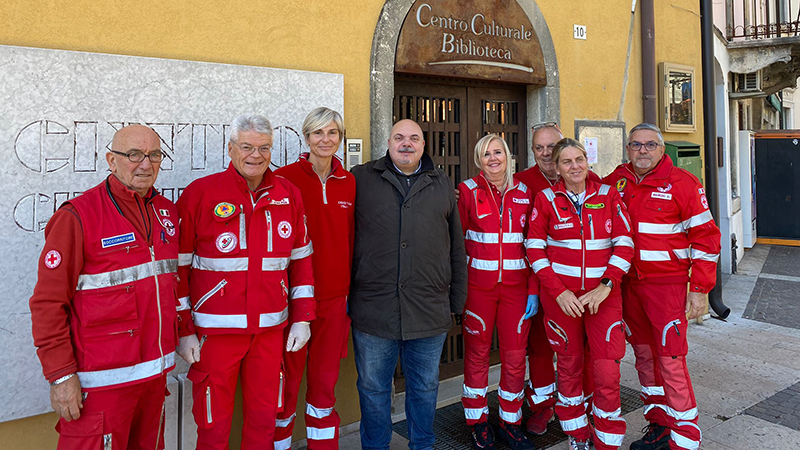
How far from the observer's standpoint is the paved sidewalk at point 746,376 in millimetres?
3734

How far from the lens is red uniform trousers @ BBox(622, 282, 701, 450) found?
330cm

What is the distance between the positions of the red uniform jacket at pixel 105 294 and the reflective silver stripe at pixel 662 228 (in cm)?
291

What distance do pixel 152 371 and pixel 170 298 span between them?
32 cm

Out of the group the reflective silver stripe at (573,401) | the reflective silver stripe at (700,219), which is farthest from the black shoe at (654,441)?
the reflective silver stripe at (700,219)

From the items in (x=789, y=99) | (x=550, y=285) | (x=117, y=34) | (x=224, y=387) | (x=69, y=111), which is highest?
(x=789, y=99)

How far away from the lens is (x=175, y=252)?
248 centimetres

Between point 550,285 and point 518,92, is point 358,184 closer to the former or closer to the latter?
point 550,285

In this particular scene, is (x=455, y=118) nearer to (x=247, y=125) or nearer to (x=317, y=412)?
(x=247, y=125)

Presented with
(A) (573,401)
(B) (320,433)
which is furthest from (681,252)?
(B) (320,433)

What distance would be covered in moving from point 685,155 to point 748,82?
25.7 feet

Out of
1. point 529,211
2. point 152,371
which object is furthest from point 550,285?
point 152,371

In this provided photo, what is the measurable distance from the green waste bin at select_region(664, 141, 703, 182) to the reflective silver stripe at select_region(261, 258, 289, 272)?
4.59m

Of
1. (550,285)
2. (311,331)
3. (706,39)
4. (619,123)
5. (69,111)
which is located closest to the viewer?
(69,111)

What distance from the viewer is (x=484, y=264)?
11.5 feet
